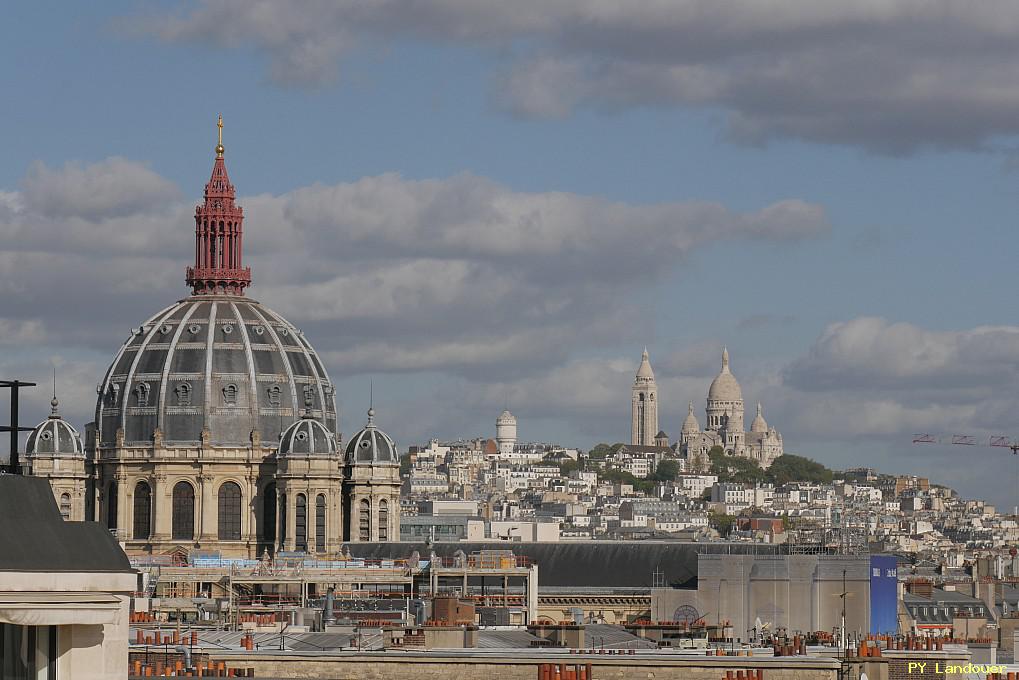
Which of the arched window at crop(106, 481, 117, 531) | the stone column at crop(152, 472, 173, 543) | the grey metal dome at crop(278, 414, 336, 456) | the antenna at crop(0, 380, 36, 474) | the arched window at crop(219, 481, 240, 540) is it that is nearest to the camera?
the antenna at crop(0, 380, 36, 474)

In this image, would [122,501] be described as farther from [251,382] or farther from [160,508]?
[251,382]

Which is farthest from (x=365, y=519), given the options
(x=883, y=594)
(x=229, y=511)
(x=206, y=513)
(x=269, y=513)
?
(x=883, y=594)

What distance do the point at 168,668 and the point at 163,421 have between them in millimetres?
120320

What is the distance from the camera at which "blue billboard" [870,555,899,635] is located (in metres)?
112

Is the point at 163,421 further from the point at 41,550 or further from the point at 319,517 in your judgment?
the point at 41,550

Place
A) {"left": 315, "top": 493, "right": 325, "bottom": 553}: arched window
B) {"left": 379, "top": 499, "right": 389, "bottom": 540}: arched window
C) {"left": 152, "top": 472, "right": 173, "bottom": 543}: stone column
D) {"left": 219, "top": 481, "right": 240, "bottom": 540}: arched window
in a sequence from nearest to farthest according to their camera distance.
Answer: {"left": 315, "top": 493, "right": 325, "bottom": 553}: arched window < {"left": 152, "top": 472, "right": 173, "bottom": 543}: stone column < {"left": 219, "top": 481, "right": 240, "bottom": 540}: arched window < {"left": 379, "top": 499, "right": 389, "bottom": 540}: arched window

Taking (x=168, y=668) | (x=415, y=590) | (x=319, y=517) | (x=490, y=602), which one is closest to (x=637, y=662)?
(x=168, y=668)

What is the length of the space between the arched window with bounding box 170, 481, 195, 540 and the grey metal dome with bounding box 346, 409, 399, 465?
29.6 ft

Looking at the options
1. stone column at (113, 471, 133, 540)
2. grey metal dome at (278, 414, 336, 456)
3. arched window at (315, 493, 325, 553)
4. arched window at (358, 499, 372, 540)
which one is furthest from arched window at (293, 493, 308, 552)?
stone column at (113, 471, 133, 540)

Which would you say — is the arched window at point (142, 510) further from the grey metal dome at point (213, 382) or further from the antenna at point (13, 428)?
the antenna at point (13, 428)

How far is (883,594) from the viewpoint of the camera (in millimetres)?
115438

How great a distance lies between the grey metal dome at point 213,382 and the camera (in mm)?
A: 153125

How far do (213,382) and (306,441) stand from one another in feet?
26.6

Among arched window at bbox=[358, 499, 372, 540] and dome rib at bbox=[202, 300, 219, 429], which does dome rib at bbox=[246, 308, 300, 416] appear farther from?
arched window at bbox=[358, 499, 372, 540]
